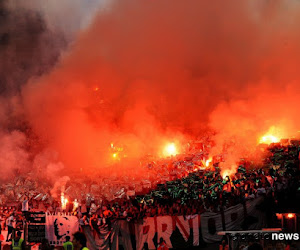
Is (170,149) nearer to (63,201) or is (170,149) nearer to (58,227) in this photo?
(63,201)

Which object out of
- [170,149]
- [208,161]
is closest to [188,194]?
[208,161]

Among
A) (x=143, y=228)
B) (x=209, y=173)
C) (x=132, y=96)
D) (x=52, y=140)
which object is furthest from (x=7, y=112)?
(x=209, y=173)

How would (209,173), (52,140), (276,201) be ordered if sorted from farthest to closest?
(52,140), (209,173), (276,201)

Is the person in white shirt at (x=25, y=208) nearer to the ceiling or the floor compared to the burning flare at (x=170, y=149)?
nearer to the floor

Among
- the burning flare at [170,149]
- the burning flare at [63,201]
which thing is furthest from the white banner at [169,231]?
the burning flare at [170,149]

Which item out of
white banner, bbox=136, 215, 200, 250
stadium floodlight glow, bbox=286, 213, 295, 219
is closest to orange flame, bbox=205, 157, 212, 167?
white banner, bbox=136, 215, 200, 250

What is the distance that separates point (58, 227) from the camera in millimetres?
11289

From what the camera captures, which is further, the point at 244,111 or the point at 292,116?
the point at 244,111

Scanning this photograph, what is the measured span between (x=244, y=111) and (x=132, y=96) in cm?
537

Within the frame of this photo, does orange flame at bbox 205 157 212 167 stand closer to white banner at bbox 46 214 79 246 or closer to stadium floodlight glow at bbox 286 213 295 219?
stadium floodlight glow at bbox 286 213 295 219

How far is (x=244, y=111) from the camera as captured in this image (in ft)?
51.9

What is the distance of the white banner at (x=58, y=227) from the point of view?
11.2 metres

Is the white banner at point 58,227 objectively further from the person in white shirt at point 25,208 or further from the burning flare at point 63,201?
the person in white shirt at point 25,208

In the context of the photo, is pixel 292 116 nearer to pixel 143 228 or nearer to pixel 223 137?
pixel 223 137
